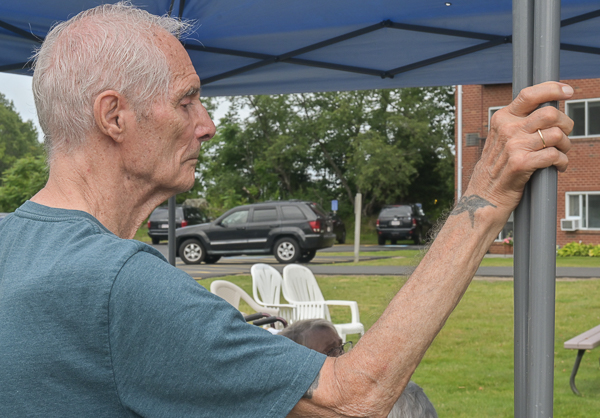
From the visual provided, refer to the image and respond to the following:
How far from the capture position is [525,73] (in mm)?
1101

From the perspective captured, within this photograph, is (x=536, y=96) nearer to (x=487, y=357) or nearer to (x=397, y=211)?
(x=487, y=357)

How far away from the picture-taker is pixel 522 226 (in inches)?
44.2

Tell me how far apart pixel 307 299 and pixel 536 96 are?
19.8ft

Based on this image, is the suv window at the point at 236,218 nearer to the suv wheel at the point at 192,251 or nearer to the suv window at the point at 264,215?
the suv window at the point at 264,215

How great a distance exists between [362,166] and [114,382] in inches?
1350

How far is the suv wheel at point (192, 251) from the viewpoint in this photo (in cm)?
1909

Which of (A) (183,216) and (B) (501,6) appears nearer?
(B) (501,6)

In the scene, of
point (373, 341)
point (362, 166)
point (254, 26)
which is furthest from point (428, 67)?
point (362, 166)

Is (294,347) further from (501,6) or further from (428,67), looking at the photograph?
(428,67)

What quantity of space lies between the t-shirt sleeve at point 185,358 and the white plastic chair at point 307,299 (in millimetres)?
4812

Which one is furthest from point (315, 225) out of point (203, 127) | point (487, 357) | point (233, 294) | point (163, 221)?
point (203, 127)

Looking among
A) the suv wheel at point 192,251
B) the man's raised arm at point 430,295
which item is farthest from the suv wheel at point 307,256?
the man's raised arm at point 430,295

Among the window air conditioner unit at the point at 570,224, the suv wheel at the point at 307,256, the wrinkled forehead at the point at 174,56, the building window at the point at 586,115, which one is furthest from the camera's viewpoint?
the window air conditioner unit at the point at 570,224

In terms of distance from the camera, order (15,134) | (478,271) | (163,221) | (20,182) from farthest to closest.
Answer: (15,134)
(20,182)
(163,221)
(478,271)
